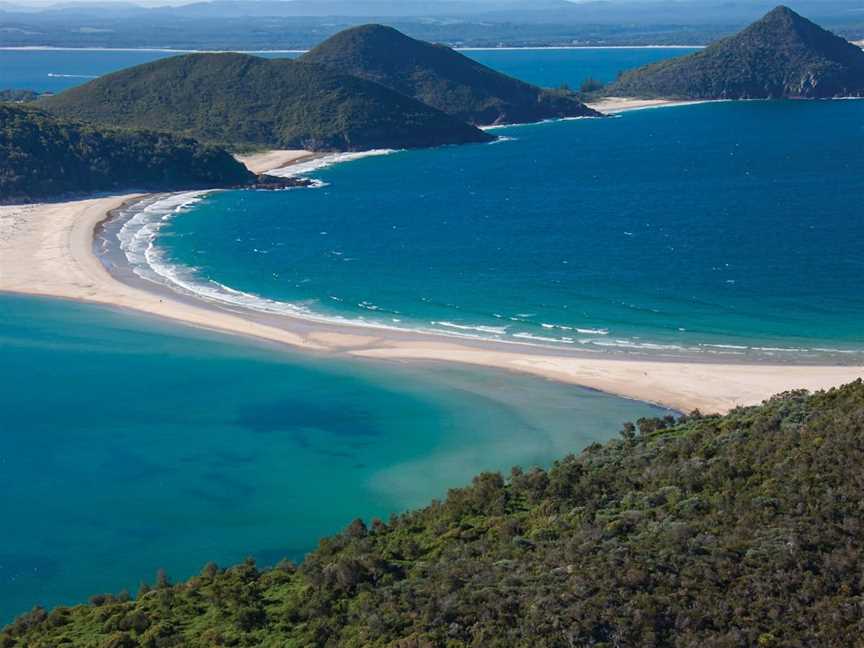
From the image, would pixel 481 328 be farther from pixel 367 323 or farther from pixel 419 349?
pixel 367 323

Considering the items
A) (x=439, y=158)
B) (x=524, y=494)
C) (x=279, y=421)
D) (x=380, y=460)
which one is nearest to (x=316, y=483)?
(x=380, y=460)

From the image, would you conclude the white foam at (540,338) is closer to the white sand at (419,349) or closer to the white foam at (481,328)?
the white foam at (481,328)

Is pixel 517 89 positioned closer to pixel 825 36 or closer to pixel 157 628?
pixel 825 36

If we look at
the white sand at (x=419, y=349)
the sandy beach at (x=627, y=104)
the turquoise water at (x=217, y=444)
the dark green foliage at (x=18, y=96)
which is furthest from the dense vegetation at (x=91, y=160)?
the sandy beach at (x=627, y=104)

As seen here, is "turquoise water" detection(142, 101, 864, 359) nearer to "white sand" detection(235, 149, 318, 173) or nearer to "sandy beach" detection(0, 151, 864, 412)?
"sandy beach" detection(0, 151, 864, 412)

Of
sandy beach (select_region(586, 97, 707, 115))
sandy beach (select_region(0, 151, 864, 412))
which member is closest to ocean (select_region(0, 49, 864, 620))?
sandy beach (select_region(0, 151, 864, 412))

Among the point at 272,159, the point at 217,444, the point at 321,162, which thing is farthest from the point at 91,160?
the point at 217,444
